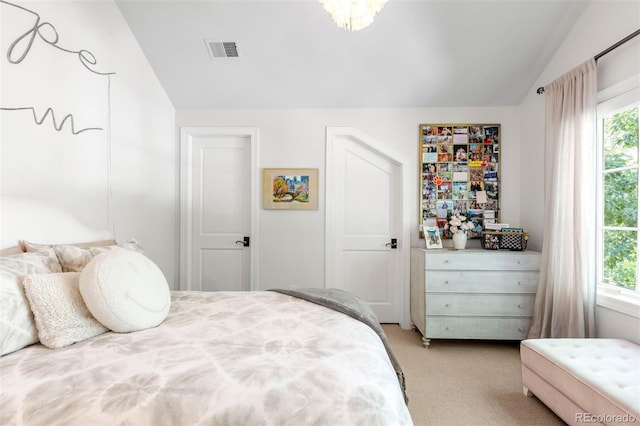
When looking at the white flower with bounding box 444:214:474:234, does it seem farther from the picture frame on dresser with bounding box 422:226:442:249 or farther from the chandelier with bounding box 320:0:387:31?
the chandelier with bounding box 320:0:387:31

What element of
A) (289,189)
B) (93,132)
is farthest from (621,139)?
(93,132)

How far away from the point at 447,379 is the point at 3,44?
10.7 ft

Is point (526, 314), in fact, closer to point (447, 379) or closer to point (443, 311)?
point (443, 311)

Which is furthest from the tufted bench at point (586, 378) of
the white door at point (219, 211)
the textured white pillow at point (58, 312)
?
the white door at point (219, 211)

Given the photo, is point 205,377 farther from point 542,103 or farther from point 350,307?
point 542,103

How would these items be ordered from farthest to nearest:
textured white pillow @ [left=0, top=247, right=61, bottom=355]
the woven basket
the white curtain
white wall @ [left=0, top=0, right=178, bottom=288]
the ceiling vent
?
the woven basket < the ceiling vent < the white curtain < white wall @ [left=0, top=0, right=178, bottom=288] < textured white pillow @ [left=0, top=247, right=61, bottom=355]

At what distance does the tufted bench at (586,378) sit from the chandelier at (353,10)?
197 cm

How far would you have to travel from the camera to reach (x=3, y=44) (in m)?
1.60

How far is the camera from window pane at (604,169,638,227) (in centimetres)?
209

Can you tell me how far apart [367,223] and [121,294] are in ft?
8.05

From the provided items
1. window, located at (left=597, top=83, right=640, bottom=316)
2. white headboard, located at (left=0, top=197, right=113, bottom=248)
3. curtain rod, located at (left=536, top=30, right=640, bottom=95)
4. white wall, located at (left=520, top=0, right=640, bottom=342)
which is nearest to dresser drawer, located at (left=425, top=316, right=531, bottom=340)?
white wall, located at (left=520, top=0, right=640, bottom=342)

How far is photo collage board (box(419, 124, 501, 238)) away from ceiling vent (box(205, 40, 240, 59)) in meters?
1.92

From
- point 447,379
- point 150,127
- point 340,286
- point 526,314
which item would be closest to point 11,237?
point 150,127

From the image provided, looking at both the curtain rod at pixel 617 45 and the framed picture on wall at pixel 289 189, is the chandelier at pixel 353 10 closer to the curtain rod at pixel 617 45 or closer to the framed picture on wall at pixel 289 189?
the curtain rod at pixel 617 45
